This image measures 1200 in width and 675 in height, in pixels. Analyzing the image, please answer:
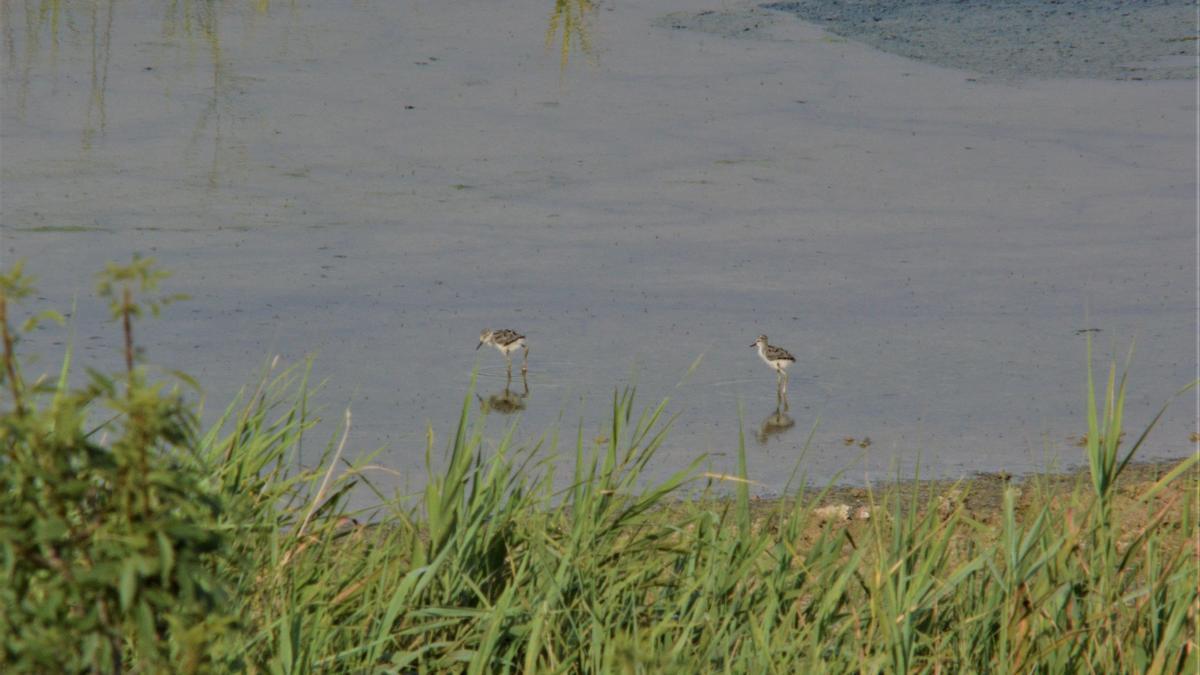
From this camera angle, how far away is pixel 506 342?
8242mm

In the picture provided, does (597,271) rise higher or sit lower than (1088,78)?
lower

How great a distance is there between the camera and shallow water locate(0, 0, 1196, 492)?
798 cm

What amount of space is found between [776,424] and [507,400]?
1.25 m

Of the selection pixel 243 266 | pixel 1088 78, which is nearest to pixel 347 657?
pixel 243 266

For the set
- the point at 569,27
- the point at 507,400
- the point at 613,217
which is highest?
the point at 569,27

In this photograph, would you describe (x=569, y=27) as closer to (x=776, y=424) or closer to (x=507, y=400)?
(x=507, y=400)

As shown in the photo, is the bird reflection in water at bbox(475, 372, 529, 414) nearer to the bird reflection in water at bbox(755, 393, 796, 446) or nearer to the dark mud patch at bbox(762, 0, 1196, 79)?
the bird reflection in water at bbox(755, 393, 796, 446)

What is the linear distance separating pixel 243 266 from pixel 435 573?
554 cm

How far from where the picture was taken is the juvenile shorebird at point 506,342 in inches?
323

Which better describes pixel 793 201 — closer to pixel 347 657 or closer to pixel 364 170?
pixel 364 170

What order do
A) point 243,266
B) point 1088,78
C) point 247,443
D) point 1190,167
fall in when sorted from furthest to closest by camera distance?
point 1088,78 → point 1190,167 → point 243,266 → point 247,443

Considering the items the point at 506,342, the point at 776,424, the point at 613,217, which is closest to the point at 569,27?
the point at 613,217

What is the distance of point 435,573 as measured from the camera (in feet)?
14.0

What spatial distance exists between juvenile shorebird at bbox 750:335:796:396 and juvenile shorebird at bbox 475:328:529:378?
1.12m
